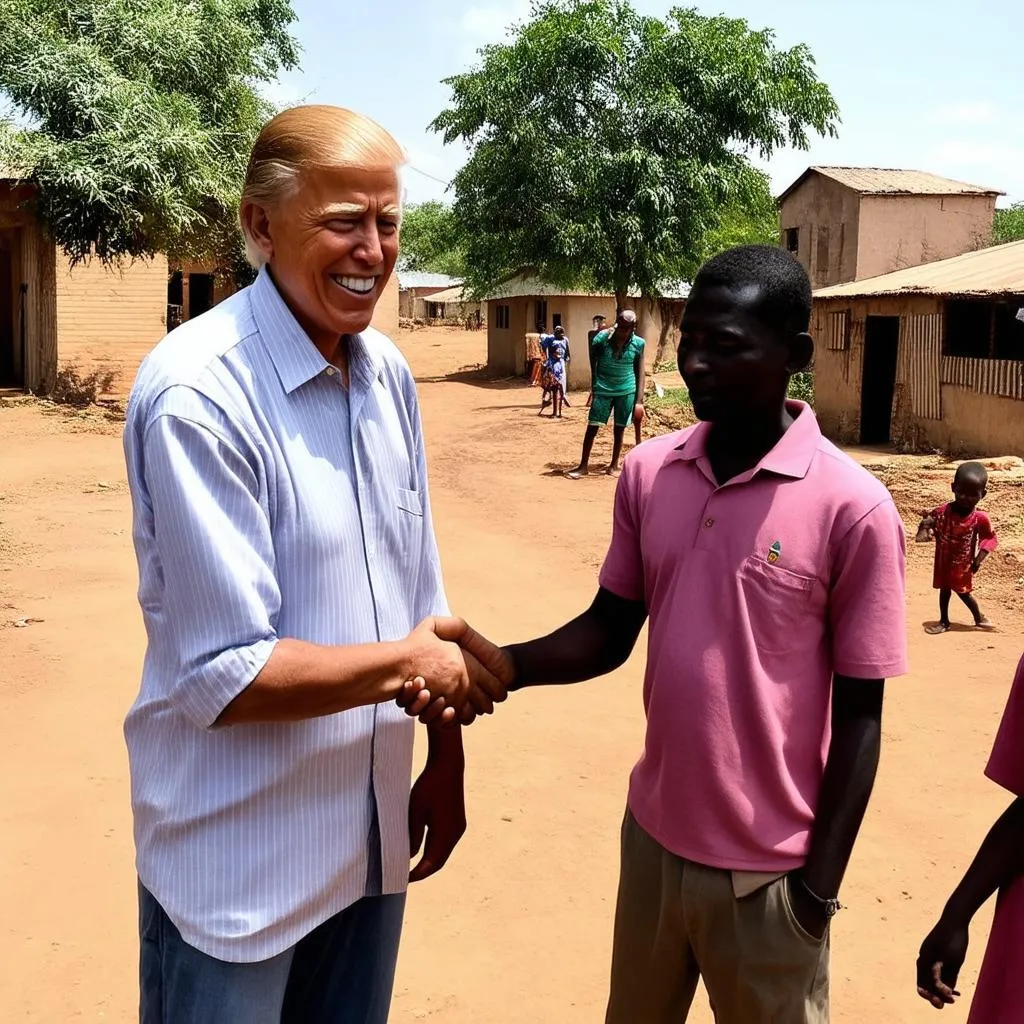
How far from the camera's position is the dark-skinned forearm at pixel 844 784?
6.08 feet

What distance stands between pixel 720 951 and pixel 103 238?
16143 mm

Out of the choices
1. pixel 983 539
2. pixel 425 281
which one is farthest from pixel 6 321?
pixel 425 281

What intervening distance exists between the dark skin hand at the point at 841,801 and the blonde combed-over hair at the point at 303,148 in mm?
1205

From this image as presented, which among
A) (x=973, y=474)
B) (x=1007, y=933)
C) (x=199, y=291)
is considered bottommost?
(x=1007, y=933)

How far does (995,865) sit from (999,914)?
0.08 meters

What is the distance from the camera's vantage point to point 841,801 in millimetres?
1854

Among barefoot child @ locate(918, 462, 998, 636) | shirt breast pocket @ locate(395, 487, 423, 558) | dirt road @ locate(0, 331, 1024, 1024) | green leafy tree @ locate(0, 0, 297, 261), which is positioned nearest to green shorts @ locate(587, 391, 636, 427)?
dirt road @ locate(0, 331, 1024, 1024)

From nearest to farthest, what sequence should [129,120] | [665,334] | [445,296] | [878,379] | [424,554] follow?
[424,554], [129,120], [878,379], [665,334], [445,296]

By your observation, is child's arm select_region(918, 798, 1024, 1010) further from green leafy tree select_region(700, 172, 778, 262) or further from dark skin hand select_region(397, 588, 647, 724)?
green leafy tree select_region(700, 172, 778, 262)

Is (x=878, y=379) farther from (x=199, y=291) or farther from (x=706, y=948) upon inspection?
(x=706, y=948)

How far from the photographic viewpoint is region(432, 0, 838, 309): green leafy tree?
872 inches

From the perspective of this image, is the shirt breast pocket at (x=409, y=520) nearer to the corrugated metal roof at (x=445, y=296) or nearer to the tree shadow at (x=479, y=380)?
the tree shadow at (x=479, y=380)

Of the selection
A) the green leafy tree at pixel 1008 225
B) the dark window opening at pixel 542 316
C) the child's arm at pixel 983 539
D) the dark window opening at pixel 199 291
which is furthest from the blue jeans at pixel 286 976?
the green leafy tree at pixel 1008 225

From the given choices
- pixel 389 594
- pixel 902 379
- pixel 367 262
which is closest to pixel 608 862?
pixel 389 594
